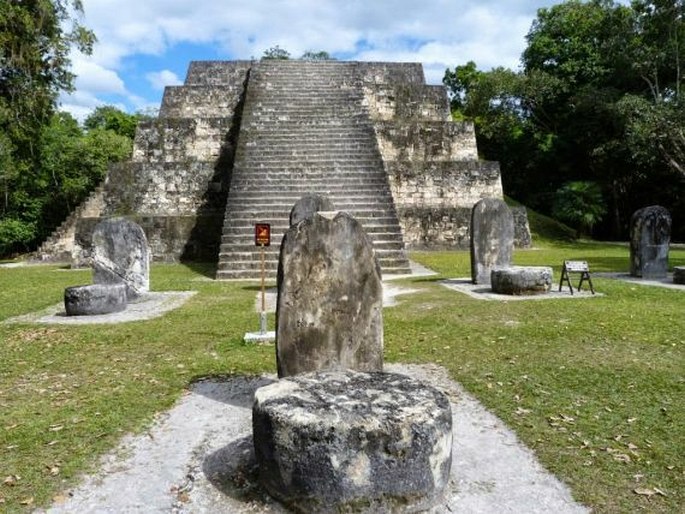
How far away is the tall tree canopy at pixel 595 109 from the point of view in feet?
70.5

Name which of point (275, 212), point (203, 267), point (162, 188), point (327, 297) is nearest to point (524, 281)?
point (327, 297)

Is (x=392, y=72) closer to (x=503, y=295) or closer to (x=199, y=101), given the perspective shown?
(x=199, y=101)

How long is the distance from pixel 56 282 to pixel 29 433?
32.3ft

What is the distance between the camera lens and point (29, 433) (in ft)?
13.8

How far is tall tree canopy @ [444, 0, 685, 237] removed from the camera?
2148cm

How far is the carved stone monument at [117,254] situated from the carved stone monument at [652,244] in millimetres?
10100

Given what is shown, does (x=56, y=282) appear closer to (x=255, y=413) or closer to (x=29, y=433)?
(x=29, y=433)

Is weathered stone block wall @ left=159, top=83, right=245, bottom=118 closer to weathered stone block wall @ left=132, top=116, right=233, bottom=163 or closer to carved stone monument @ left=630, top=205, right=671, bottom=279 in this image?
weathered stone block wall @ left=132, top=116, right=233, bottom=163

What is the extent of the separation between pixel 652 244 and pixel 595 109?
614 inches

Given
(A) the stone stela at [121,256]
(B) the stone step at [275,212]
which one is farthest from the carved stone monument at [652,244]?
(A) the stone stela at [121,256]

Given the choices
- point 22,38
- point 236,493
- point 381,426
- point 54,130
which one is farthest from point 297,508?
point 54,130

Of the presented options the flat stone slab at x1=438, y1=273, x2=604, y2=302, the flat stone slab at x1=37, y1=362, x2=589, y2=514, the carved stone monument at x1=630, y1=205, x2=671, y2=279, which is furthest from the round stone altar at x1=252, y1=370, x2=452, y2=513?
the carved stone monument at x1=630, y1=205, x2=671, y2=279

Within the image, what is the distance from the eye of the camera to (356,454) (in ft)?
9.81

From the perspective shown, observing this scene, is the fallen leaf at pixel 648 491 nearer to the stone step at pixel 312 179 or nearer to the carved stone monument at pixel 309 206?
the carved stone monument at pixel 309 206
